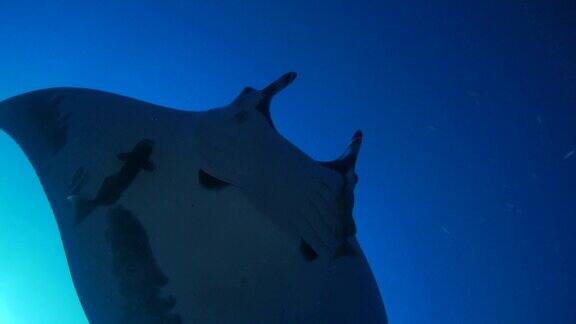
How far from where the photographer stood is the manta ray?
6.38 ft

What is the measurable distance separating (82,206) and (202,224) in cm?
67

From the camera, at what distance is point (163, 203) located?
2023 millimetres

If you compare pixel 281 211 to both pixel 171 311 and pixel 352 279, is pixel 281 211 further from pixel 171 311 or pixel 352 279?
pixel 171 311

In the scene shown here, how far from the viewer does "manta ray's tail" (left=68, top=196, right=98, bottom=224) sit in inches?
80.4

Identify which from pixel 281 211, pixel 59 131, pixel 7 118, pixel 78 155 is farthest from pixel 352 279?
pixel 7 118

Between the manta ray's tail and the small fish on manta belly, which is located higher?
the small fish on manta belly

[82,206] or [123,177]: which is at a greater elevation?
[123,177]

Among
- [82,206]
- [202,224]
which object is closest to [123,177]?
[82,206]

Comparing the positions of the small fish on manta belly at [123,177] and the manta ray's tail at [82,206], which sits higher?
the small fish on manta belly at [123,177]

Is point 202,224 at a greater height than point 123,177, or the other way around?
point 123,177

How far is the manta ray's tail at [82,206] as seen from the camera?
2041 mm

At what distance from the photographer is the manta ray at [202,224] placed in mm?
1945

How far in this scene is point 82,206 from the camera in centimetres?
207

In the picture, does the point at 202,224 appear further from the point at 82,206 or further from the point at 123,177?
the point at 82,206
